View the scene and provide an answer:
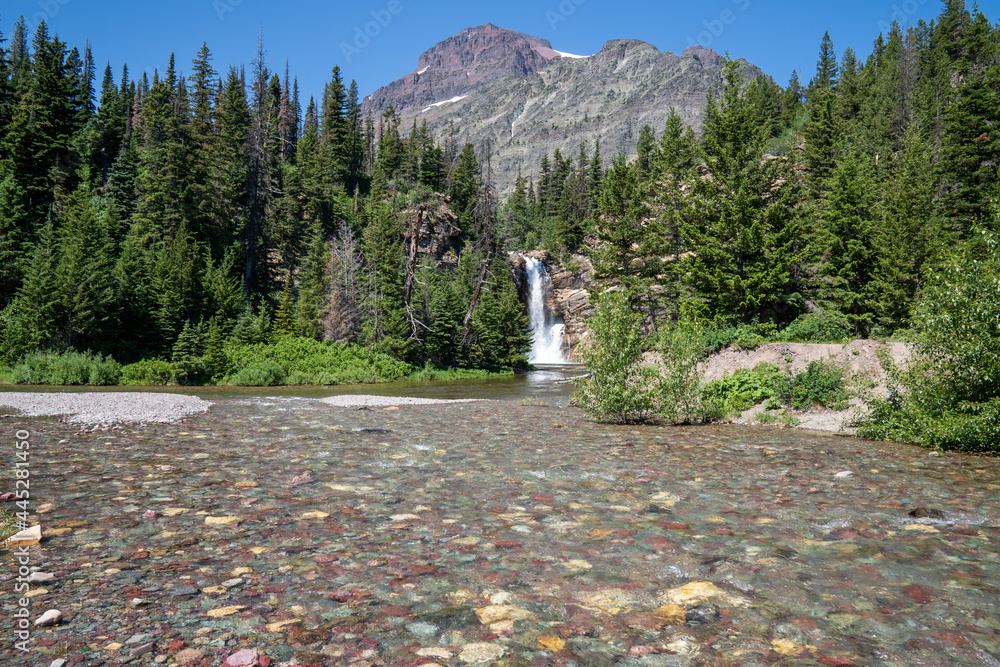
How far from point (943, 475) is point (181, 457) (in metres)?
11.9

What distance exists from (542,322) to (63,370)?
49.9 m

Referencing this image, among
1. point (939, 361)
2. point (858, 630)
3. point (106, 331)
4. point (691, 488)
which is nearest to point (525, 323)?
point (106, 331)

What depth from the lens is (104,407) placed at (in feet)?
53.4

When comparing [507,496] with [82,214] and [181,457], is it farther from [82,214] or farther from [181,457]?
[82,214]

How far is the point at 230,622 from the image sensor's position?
3100mm

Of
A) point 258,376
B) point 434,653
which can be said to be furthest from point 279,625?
point 258,376

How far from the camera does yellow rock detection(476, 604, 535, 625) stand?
3.28 m

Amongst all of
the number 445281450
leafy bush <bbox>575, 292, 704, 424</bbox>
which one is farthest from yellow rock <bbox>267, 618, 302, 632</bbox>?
leafy bush <bbox>575, 292, 704, 424</bbox>

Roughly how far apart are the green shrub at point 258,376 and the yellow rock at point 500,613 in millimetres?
33116

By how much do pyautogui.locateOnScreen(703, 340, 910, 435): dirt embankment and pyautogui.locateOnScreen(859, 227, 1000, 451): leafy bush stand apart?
1.60m

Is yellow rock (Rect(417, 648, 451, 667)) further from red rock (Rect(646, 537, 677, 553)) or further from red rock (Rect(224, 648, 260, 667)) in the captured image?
red rock (Rect(646, 537, 677, 553))

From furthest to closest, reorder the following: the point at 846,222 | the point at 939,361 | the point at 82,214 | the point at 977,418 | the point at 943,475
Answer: the point at 82,214
the point at 846,222
the point at 939,361
the point at 977,418
the point at 943,475

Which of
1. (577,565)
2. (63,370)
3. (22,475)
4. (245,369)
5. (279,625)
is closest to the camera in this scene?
(279,625)

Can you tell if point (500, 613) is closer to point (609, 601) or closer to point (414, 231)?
point (609, 601)
